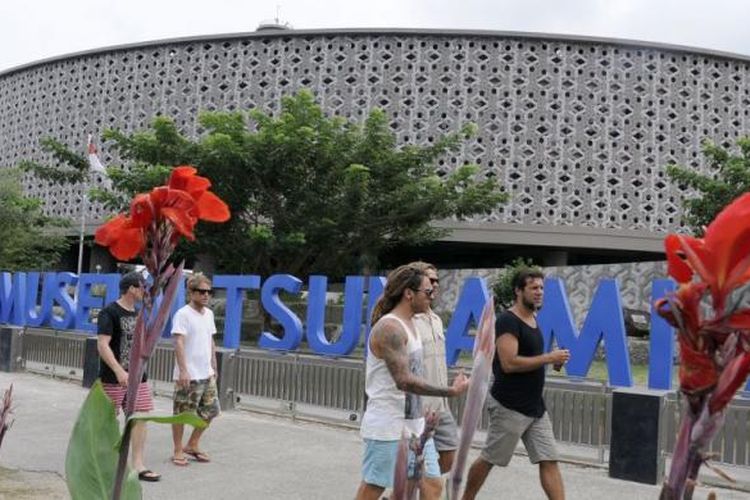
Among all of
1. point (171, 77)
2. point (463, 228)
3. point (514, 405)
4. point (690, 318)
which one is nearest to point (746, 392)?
point (514, 405)

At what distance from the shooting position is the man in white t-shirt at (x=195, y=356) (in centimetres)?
610

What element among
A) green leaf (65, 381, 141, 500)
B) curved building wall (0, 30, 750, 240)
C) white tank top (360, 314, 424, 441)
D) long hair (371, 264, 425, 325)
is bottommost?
white tank top (360, 314, 424, 441)

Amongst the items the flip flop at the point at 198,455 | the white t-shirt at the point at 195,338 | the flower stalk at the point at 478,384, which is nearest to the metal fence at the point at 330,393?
the flip flop at the point at 198,455

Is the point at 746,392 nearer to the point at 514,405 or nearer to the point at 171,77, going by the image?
the point at 514,405

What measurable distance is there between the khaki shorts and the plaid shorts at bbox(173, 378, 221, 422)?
7.89ft

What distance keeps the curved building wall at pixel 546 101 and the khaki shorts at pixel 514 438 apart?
2699 centimetres

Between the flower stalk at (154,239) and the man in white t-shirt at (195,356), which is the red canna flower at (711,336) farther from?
the man in white t-shirt at (195,356)

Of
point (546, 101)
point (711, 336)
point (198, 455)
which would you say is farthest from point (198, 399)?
point (546, 101)

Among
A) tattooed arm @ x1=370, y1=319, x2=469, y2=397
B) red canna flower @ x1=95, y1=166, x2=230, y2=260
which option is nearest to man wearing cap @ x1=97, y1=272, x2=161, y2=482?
tattooed arm @ x1=370, y1=319, x2=469, y2=397

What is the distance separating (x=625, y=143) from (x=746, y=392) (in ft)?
83.4

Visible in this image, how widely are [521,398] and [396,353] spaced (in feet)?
3.76

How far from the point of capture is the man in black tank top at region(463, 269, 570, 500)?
4.47 meters

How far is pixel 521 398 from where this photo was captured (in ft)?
14.9

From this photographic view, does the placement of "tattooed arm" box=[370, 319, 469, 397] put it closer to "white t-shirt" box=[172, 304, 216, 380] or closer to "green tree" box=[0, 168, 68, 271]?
"white t-shirt" box=[172, 304, 216, 380]
